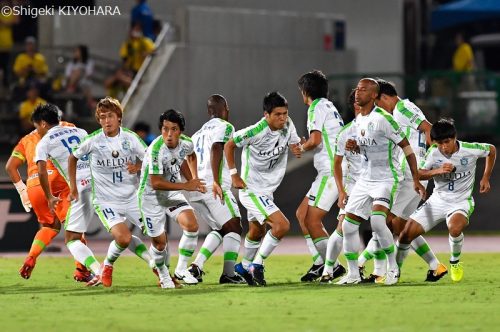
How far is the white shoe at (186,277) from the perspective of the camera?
15.0 meters

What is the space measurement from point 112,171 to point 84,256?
3.69 feet

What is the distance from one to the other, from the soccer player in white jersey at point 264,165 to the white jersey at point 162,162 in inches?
19.2

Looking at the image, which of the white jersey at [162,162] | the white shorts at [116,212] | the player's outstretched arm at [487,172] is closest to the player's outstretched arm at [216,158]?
the white jersey at [162,162]

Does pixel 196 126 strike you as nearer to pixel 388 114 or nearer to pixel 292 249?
pixel 292 249

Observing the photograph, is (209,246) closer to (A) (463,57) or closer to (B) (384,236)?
(B) (384,236)

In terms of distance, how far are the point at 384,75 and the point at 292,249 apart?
5195 millimetres

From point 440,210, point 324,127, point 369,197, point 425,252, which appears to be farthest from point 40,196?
point 440,210

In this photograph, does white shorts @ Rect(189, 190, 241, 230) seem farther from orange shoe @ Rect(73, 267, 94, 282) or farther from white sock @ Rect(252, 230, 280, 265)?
orange shoe @ Rect(73, 267, 94, 282)

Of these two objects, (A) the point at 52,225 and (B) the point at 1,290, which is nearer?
(B) the point at 1,290

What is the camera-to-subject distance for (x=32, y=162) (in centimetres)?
1602

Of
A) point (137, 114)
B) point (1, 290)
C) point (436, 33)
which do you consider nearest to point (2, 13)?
point (137, 114)

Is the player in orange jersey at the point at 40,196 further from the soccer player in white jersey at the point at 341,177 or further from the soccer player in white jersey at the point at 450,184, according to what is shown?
the soccer player in white jersey at the point at 450,184

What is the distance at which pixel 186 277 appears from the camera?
49.3 feet

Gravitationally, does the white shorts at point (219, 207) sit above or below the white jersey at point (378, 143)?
below
